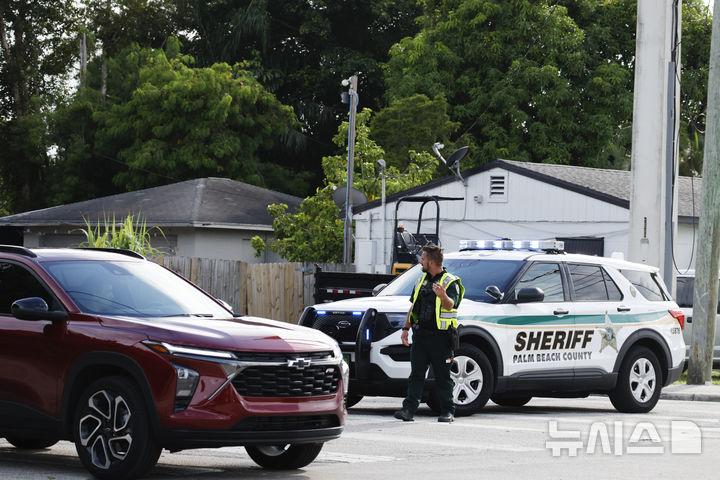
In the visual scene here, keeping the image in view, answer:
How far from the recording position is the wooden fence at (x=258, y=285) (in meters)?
25.3

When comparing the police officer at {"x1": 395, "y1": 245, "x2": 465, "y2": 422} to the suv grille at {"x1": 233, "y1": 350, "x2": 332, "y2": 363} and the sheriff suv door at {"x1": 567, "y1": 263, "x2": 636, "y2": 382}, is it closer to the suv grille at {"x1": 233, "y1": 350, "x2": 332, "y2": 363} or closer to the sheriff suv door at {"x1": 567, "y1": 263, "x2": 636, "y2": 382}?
the sheriff suv door at {"x1": 567, "y1": 263, "x2": 636, "y2": 382}

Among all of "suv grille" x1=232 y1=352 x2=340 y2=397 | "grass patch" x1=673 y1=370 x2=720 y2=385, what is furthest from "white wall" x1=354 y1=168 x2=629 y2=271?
"suv grille" x1=232 y1=352 x2=340 y2=397

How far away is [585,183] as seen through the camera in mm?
27734

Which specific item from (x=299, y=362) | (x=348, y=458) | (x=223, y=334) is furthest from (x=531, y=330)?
(x=223, y=334)

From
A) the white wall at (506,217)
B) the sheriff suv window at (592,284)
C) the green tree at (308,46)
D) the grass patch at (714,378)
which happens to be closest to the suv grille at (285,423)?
the sheriff suv window at (592,284)

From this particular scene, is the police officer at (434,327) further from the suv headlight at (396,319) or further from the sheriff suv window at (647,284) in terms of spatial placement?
the sheriff suv window at (647,284)

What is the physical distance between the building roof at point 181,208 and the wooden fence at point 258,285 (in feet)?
32.3

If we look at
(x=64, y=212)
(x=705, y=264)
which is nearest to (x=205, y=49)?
(x=64, y=212)

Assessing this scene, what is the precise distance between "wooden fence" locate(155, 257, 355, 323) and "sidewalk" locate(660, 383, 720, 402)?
9165mm

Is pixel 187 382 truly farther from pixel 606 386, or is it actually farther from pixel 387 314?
pixel 606 386

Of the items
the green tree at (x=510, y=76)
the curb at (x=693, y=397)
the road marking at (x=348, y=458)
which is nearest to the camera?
the road marking at (x=348, y=458)

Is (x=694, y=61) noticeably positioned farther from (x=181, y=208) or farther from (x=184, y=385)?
(x=184, y=385)

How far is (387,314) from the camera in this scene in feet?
43.5

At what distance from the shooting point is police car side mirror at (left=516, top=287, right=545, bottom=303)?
520 inches
